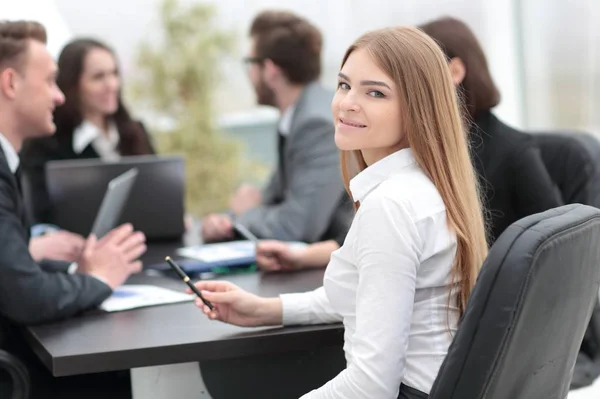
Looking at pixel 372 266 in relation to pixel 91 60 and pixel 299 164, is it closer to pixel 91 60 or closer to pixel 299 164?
pixel 299 164

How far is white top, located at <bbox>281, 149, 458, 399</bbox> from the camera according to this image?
1.40 metres

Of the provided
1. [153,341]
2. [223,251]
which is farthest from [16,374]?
[223,251]

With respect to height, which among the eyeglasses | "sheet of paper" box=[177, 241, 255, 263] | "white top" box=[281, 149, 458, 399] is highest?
the eyeglasses

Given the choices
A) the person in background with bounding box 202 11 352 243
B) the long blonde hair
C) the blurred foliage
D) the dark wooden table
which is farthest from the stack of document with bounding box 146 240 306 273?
the blurred foliage

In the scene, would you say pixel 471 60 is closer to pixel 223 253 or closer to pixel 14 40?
pixel 223 253

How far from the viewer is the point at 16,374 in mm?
1937

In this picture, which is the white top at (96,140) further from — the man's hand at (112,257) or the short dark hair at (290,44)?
the man's hand at (112,257)

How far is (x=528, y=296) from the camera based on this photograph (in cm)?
122

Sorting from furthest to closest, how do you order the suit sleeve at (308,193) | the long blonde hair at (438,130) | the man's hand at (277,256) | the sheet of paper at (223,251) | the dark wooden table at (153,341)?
the suit sleeve at (308,193) → the sheet of paper at (223,251) → the man's hand at (277,256) → the dark wooden table at (153,341) → the long blonde hair at (438,130)

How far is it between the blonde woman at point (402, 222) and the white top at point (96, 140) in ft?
7.43

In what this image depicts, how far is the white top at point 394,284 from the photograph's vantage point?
1.40 m

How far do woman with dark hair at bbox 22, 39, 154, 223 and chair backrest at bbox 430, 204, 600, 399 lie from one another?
2.67 metres

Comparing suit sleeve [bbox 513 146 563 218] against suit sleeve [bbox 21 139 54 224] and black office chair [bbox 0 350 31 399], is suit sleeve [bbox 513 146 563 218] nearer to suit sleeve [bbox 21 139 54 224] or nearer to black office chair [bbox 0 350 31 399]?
black office chair [bbox 0 350 31 399]

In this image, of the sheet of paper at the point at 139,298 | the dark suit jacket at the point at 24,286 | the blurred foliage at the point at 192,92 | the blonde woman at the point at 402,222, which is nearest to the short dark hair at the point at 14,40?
the dark suit jacket at the point at 24,286
